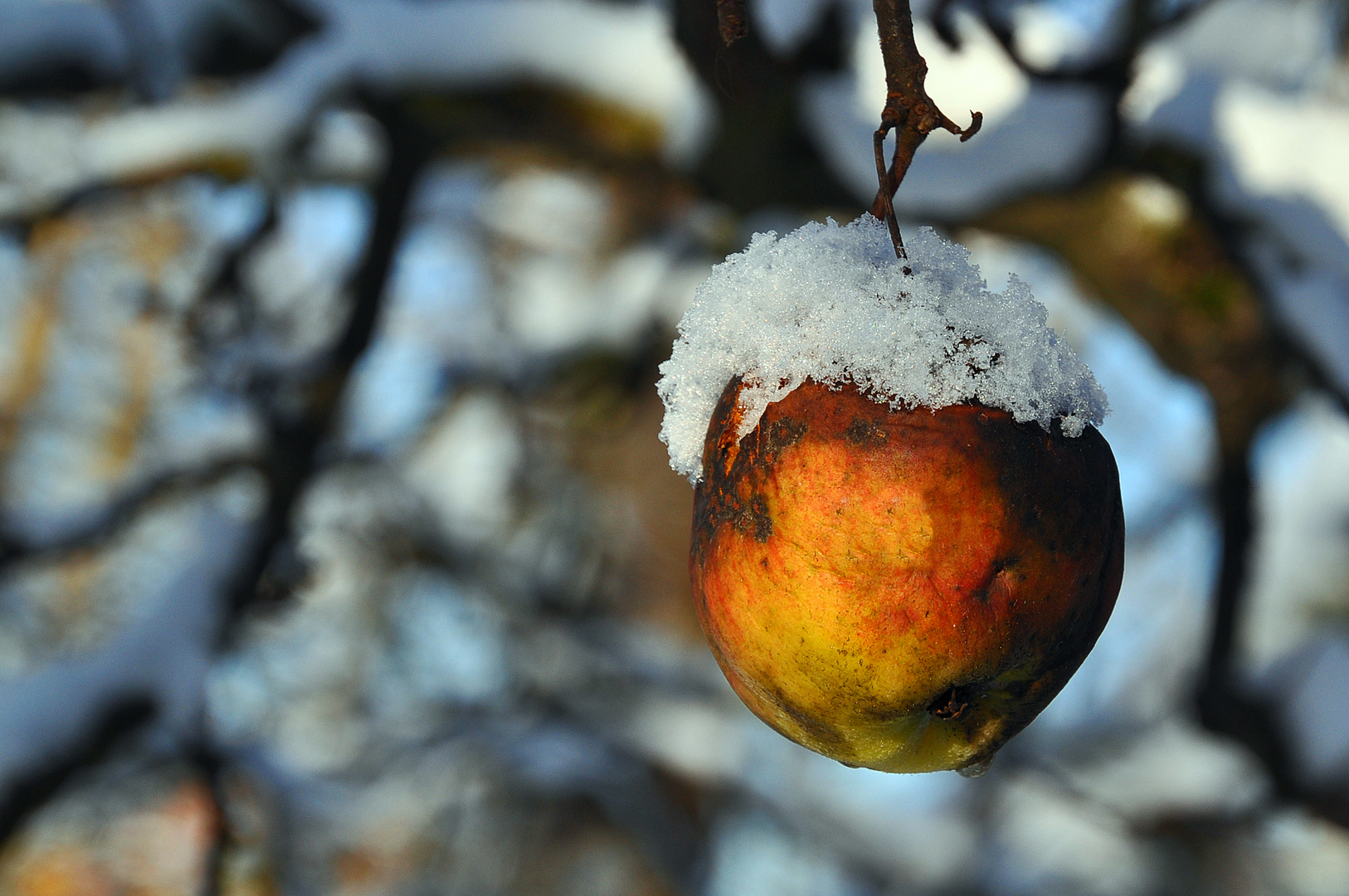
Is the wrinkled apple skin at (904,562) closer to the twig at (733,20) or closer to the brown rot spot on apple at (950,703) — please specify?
the brown rot spot on apple at (950,703)

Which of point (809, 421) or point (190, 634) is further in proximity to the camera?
point (190, 634)

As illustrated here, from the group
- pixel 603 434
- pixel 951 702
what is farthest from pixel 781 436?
pixel 603 434

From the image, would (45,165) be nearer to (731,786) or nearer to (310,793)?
(310,793)

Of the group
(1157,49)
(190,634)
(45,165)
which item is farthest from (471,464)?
(1157,49)

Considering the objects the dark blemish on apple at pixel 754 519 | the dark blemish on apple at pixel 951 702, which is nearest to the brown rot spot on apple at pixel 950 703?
the dark blemish on apple at pixel 951 702

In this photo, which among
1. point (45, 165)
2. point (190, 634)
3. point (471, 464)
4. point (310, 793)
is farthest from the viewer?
point (471, 464)

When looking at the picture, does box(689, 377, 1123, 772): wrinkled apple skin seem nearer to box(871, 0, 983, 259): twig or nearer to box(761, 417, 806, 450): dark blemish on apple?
box(761, 417, 806, 450): dark blemish on apple

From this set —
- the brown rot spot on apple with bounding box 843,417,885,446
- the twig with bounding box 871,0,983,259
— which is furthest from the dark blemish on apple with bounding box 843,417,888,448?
the twig with bounding box 871,0,983,259
